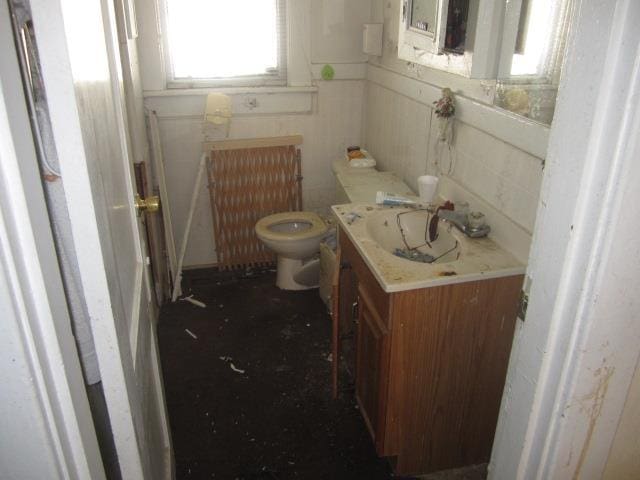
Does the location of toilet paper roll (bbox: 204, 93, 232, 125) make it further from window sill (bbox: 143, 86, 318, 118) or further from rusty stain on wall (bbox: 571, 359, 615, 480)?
rusty stain on wall (bbox: 571, 359, 615, 480)

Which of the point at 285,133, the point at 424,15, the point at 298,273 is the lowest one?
the point at 298,273

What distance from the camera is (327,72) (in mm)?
2916

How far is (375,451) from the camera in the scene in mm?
1851

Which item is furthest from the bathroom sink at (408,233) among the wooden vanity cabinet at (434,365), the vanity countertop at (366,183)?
the vanity countertop at (366,183)

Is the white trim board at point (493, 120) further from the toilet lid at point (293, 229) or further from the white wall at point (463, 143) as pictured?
the toilet lid at point (293, 229)

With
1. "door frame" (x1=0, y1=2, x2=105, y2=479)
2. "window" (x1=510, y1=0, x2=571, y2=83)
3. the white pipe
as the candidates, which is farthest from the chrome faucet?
the white pipe

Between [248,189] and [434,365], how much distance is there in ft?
5.97

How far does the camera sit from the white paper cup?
2.03m

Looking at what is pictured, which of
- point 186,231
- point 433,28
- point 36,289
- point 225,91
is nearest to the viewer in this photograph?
point 36,289

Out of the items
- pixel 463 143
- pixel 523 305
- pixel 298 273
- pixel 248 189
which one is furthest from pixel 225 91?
pixel 523 305

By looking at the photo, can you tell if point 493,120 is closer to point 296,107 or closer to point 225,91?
point 296,107

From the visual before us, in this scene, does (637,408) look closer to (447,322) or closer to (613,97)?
(613,97)

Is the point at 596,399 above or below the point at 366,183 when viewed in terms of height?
above

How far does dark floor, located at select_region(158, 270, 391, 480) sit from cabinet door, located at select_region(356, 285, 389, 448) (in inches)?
6.0
